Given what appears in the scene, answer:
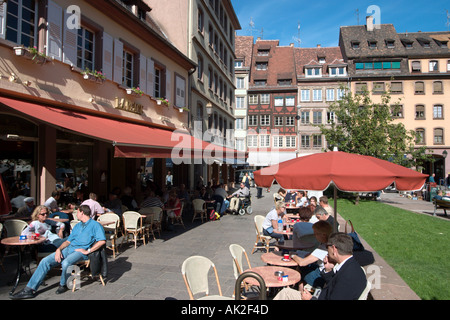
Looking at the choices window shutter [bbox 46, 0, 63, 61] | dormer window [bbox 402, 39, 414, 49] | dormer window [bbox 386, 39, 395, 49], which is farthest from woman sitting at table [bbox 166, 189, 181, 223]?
dormer window [bbox 402, 39, 414, 49]

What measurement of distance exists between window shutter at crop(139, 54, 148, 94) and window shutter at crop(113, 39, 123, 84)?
1.22 meters

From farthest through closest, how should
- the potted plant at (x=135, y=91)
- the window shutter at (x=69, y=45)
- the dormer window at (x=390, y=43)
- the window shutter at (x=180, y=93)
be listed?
the dormer window at (x=390, y=43)
the window shutter at (x=180, y=93)
the potted plant at (x=135, y=91)
the window shutter at (x=69, y=45)

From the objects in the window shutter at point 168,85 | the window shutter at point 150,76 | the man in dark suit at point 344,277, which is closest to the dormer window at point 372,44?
the window shutter at point 168,85

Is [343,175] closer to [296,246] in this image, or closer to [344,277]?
[344,277]

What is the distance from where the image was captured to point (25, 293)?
480 cm

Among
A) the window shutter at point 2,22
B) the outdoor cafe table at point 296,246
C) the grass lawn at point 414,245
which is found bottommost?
the grass lawn at point 414,245

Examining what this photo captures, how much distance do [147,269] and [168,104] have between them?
903cm

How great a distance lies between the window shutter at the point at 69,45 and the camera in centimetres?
852

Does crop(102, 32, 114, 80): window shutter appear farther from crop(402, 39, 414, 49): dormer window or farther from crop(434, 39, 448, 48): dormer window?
crop(434, 39, 448, 48): dormer window

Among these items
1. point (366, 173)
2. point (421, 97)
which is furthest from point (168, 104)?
point (421, 97)

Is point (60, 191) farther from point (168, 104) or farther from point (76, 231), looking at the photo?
point (168, 104)

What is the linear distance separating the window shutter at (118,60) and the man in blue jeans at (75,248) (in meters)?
6.57

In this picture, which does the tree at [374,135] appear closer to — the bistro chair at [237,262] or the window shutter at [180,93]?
the window shutter at [180,93]
